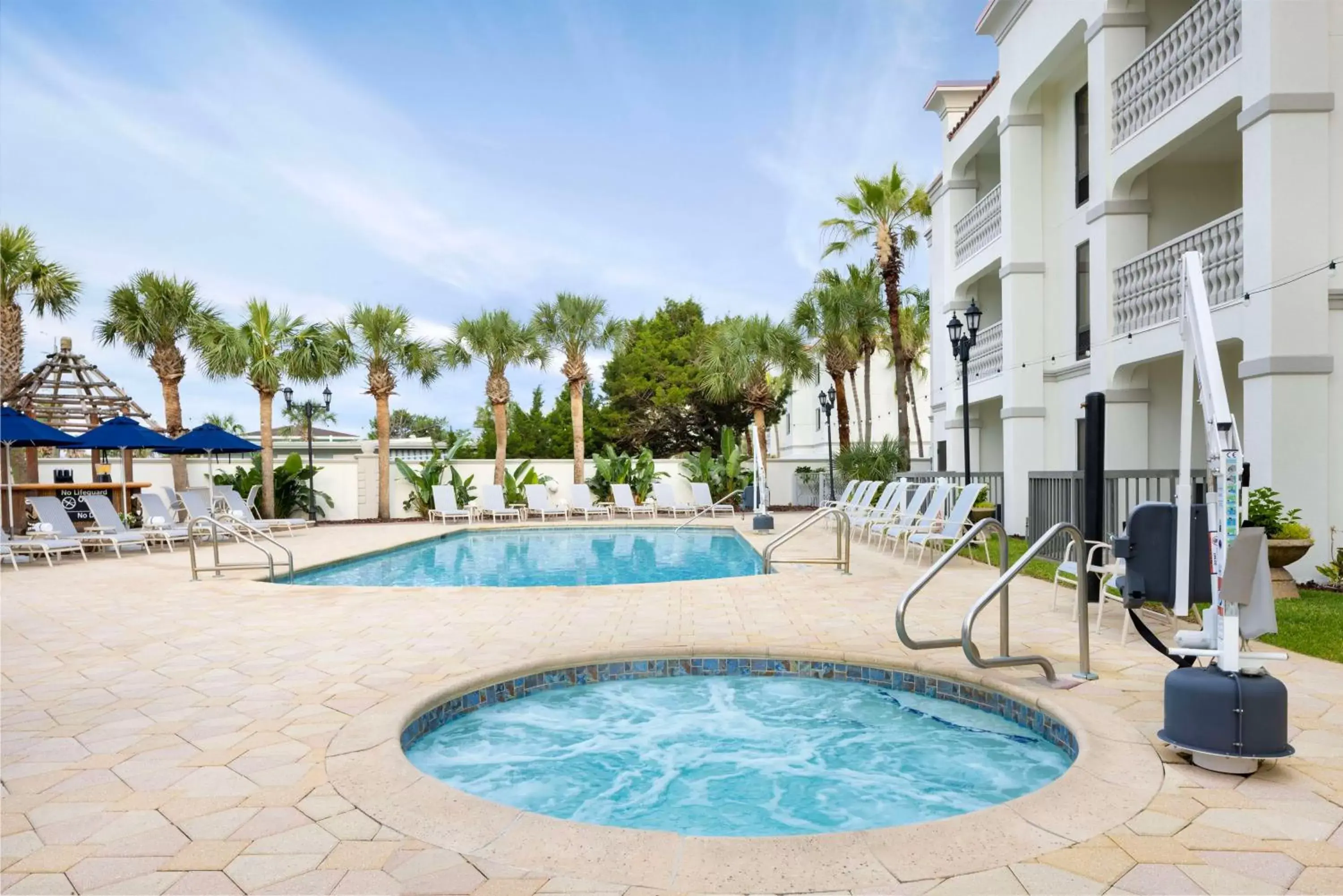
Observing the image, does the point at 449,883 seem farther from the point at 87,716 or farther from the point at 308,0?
the point at 308,0

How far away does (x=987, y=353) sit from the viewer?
17.1 meters

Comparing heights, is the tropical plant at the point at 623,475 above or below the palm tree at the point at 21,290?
below

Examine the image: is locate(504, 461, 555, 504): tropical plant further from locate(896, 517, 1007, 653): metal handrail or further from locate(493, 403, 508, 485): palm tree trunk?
locate(896, 517, 1007, 653): metal handrail

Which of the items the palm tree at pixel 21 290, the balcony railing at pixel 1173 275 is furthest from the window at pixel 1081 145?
the palm tree at pixel 21 290

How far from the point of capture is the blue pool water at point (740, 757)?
4.20 metres

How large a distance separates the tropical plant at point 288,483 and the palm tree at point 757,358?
40.6 ft

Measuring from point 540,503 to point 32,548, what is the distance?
11.5 m

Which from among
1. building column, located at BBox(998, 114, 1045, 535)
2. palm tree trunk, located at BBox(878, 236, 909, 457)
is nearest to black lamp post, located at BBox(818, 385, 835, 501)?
palm tree trunk, located at BBox(878, 236, 909, 457)

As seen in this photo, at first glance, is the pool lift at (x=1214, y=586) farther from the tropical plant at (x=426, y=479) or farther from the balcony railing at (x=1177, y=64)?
the tropical plant at (x=426, y=479)

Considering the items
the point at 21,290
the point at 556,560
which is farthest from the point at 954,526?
the point at 21,290

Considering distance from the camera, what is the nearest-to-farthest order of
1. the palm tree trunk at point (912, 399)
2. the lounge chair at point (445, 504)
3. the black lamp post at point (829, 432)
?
the black lamp post at point (829, 432) < the lounge chair at point (445, 504) < the palm tree trunk at point (912, 399)

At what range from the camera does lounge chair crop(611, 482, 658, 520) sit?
22906 millimetres

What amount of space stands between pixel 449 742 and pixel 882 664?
297cm

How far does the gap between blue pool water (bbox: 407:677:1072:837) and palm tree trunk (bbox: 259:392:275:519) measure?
1873 cm
